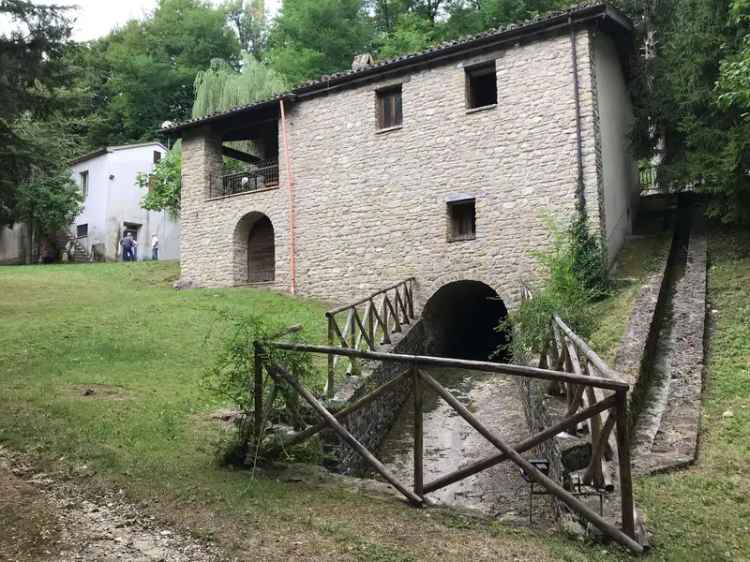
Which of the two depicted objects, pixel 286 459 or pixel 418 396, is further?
pixel 286 459

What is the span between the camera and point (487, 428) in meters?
3.69

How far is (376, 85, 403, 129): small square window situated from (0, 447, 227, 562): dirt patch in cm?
1089

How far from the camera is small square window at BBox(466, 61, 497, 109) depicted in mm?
12164

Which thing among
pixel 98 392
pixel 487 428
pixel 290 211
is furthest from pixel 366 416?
pixel 290 211

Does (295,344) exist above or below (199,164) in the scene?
below

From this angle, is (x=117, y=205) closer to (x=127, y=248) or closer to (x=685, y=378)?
(x=127, y=248)

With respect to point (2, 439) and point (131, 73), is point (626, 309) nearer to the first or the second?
Result: point (2, 439)

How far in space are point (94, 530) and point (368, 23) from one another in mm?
23966

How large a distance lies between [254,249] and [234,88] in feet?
25.4

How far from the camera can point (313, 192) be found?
14.0 m

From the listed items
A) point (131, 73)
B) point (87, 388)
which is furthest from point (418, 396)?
point (131, 73)

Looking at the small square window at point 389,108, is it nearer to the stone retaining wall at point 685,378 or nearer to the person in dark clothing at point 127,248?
the stone retaining wall at point 685,378

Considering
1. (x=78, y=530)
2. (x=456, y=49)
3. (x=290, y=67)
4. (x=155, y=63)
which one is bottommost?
(x=78, y=530)

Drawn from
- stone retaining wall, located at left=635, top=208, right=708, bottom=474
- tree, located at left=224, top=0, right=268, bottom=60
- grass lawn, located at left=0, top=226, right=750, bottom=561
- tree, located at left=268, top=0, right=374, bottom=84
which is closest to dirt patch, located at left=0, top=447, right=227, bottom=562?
grass lawn, located at left=0, top=226, right=750, bottom=561
